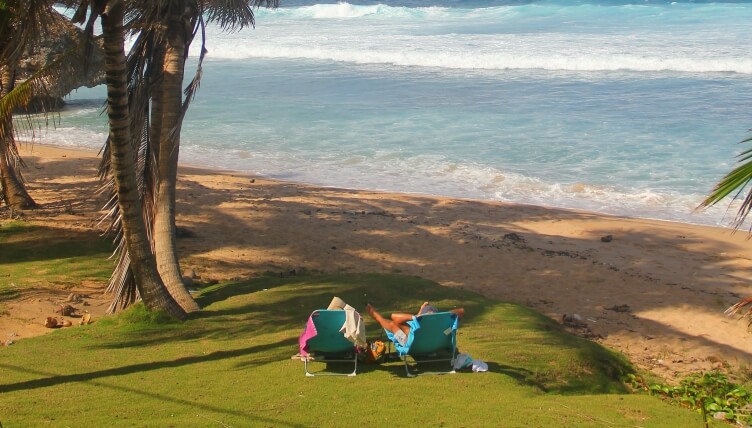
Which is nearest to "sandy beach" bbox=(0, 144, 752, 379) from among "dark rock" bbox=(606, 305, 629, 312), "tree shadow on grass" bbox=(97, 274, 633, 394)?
"dark rock" bbox=(606, 305, 629, 312)

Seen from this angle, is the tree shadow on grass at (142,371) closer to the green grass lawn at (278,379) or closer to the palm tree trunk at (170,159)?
the green grass lawn at (278,379)

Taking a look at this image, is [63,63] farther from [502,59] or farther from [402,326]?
[502,59]

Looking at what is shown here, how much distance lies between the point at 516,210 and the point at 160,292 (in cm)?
870

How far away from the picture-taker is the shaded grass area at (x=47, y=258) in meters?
10.7

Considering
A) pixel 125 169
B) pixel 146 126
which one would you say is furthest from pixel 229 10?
pixel 125 169

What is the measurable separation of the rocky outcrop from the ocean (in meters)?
2.61

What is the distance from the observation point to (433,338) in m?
7.57

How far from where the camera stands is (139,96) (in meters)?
9.80

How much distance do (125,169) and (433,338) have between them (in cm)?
324

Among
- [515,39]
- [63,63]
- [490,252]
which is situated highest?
[63,63]

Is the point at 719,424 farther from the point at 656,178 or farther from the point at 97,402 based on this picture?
the point at 656,178

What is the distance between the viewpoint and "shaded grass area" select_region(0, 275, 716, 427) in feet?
20.6

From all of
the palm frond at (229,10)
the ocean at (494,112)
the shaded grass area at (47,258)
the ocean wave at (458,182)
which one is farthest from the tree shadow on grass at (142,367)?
the ocean at (494,112)

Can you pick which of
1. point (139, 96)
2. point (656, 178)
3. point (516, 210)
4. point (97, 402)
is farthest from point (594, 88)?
point (97, 402)
